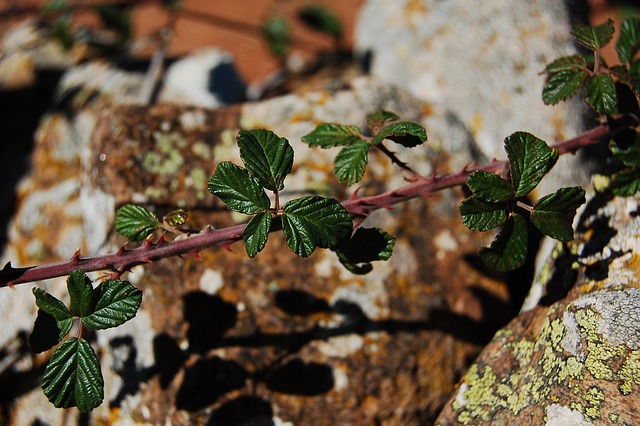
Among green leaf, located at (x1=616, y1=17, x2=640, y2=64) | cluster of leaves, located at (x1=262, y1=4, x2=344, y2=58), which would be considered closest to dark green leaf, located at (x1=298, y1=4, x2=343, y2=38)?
cluster of leaves, located at (x1=262, y1=4, x2=344, y2=58)

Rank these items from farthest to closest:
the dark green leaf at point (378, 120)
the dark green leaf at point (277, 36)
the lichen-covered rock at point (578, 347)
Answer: the dark green leaf at point (277, 36), the dark green leaf at point (378, 120), the lichen-covered rock at point (578, 347)

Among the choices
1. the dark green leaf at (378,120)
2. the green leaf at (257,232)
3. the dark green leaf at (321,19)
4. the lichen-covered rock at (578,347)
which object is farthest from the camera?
the dark green leaf at (321,19)

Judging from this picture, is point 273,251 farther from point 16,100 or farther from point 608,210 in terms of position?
point 16,100

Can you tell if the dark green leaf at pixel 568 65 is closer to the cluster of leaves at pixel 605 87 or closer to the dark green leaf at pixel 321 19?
the cluster of leaves at pixel 605 87

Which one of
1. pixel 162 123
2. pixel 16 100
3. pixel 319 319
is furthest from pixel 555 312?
pixel 16 100

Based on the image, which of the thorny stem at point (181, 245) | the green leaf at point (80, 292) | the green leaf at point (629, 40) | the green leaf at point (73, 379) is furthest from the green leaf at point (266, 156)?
the green leaf at point (629, 40)

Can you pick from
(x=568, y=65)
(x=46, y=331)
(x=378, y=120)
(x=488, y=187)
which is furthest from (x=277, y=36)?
(x=46, y=331)

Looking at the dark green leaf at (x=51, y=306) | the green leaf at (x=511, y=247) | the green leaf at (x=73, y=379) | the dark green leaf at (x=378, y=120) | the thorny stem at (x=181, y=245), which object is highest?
the dark green leaf at (x=378, y=120)
